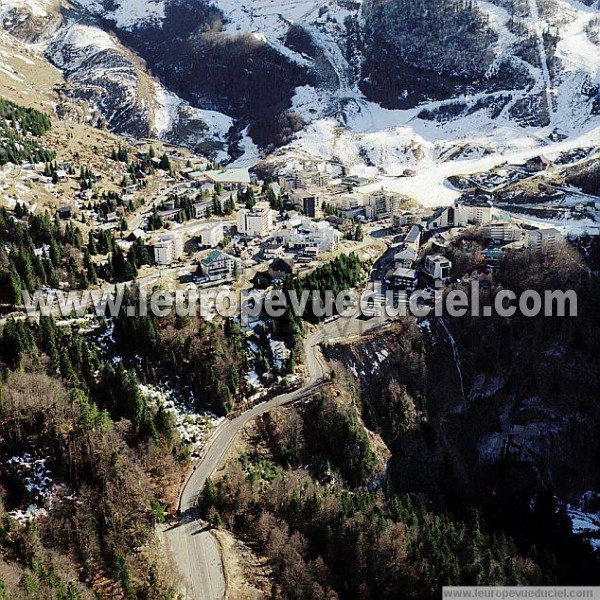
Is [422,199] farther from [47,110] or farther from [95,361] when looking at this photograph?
[47,110]

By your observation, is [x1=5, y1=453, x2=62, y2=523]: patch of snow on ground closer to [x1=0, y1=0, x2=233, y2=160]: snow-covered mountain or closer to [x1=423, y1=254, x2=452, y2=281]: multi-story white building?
[x1=423, y1=254, x2=452, y2=281]: multi-story white building

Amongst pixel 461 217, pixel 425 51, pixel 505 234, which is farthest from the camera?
pixel 425 51

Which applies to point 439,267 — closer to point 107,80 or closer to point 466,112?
point 466,112

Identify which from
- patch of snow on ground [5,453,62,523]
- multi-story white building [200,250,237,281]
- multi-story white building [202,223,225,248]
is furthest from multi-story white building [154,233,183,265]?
patch of snow on ground [5,453,62,523]

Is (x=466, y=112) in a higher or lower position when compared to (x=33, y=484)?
higher

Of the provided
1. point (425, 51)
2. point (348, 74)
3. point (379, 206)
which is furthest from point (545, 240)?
point (348, 74)

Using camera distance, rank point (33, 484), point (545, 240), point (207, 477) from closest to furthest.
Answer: point (33, 484) < point (207, 477) < point (545, 240)

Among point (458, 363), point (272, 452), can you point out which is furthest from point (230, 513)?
point (458, 363)
